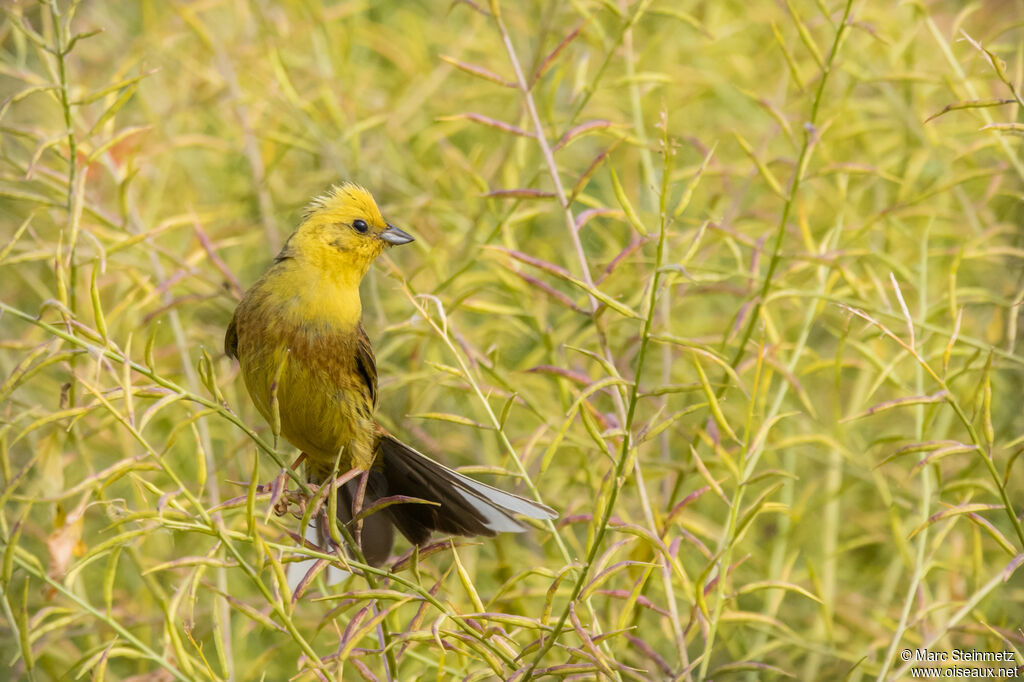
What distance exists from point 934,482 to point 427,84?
1.89m

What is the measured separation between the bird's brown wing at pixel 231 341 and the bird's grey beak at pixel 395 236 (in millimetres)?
391

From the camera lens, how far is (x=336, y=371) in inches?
92.3

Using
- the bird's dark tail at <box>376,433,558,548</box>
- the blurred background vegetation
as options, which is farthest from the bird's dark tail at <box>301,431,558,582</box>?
the blurred background vegetation

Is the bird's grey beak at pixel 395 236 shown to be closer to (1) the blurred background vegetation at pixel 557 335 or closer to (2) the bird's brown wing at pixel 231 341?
(1) the blurred background vegetation at pixel 557 335

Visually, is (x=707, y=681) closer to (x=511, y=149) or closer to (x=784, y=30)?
(x=511, y=149)

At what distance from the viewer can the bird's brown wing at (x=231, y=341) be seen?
2475mm

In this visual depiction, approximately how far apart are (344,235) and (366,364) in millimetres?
313

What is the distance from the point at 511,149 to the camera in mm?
2635

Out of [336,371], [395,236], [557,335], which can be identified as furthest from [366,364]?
[557,335]

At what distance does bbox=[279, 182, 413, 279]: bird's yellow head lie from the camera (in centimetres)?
246

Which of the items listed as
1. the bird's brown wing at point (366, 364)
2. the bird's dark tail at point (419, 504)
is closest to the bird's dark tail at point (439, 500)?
the bird's dark tail at point (419, 504)

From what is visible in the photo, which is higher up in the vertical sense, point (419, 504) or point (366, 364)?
point (366, 364)

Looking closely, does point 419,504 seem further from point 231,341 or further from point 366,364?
point 231,341

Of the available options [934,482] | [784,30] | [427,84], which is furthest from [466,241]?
[784,30]
